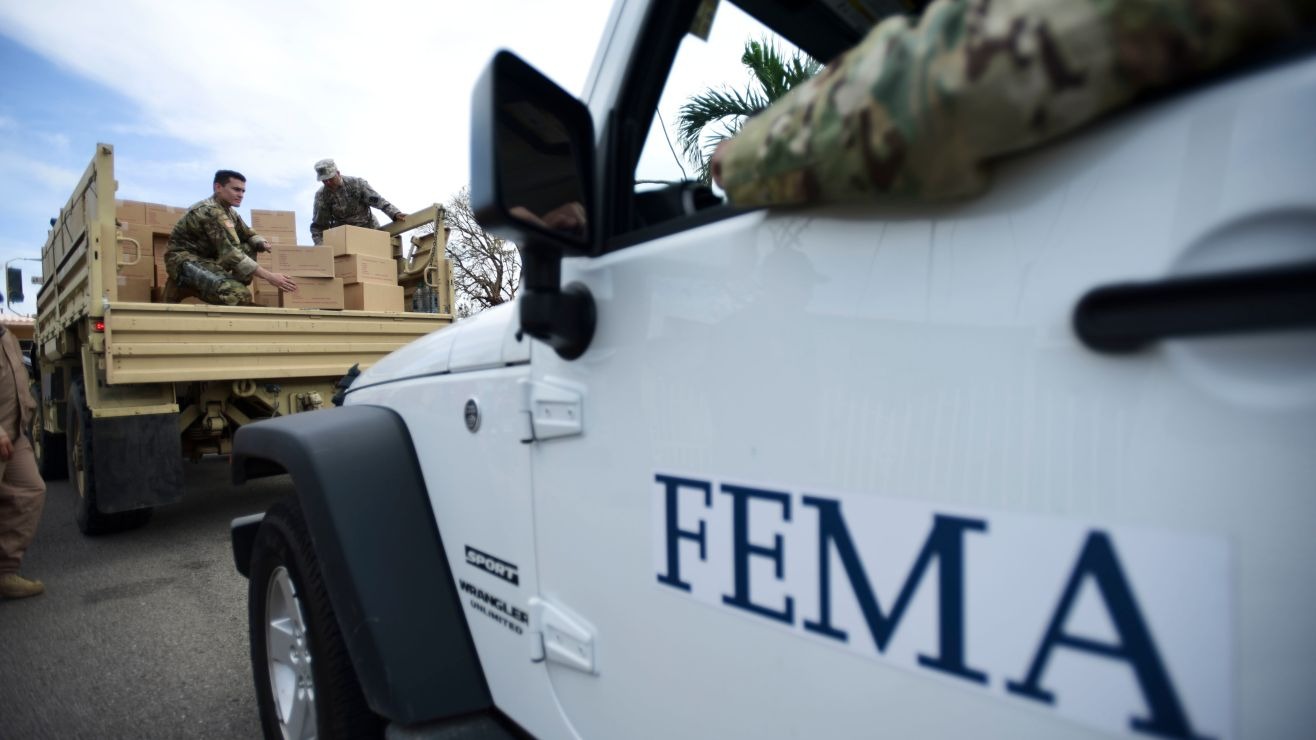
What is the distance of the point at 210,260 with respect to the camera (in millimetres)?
5680

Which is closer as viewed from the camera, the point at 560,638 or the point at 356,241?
the point at 560,638

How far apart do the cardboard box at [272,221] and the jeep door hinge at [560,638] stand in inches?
253

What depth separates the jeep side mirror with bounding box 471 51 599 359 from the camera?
Answer: 3.23 ft

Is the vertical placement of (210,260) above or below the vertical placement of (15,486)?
above

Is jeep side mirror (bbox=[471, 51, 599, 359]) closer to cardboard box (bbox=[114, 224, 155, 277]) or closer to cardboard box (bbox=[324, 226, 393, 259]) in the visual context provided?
cardboard box (bbox=[324, 226, 393, 259])

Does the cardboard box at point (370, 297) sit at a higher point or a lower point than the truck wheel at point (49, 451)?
higher

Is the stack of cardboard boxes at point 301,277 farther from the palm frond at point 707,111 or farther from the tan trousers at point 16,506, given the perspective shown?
the palm frond at point 707,111

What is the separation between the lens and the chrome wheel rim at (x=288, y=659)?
1.87m

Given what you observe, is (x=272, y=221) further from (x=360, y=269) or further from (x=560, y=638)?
(x=560, y=638)

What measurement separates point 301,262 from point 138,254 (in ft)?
4.10

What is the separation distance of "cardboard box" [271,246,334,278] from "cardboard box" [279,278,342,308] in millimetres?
64

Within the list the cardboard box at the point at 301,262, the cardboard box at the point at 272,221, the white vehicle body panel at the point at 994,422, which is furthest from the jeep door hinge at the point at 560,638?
the cardboard box at the point at 272,221

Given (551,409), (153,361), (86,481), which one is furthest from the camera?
(86,481)

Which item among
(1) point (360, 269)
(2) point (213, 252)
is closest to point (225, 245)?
(2) point (213, 252)
